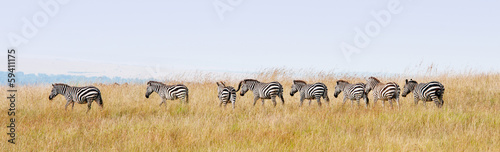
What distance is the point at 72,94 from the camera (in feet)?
35.9

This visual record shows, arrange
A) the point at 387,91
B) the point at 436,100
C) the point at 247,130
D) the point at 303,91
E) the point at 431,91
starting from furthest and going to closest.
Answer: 1. the point at 303,91
2. the point at 436,100
3. the point at 431,91
4. the point at 387,91
5. the point at 247,130

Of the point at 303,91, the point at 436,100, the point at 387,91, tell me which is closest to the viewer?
the point at 387,91

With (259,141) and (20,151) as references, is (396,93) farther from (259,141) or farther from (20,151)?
(20,151)

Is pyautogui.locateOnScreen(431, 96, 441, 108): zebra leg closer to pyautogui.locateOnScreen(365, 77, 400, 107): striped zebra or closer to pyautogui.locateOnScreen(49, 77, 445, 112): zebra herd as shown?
pyautogui.locateOnScreen(49, 77, 445, 112): zebra herd

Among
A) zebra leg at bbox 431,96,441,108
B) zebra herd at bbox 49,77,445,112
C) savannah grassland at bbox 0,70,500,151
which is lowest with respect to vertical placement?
savannah grassland at bbox 0,70,500,151

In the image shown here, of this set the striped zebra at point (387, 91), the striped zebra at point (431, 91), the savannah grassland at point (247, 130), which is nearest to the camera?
the savannah grassland at point (247, 130)

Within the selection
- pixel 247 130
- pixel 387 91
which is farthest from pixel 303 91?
pixel 247 130

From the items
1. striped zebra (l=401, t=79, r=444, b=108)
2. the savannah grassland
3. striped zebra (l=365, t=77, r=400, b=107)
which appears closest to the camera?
the savannah grassland

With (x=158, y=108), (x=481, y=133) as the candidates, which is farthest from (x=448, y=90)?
(x=158, y=108)

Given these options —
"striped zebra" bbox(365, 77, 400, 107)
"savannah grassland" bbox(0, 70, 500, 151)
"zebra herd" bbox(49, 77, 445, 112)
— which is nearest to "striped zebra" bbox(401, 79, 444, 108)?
"zebra herd" bbox(49, 77, 445, 112)

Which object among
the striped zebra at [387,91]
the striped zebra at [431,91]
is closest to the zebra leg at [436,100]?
the striped zebra at [431,91]

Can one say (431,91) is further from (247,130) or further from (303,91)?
(247,130)

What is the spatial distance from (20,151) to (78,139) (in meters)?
1.09

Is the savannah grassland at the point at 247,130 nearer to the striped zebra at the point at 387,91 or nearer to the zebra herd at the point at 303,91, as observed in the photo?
the zebra herd at the point at 303,91
